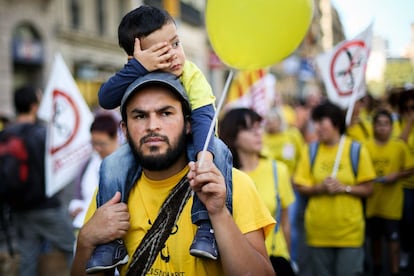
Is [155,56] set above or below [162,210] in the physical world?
above

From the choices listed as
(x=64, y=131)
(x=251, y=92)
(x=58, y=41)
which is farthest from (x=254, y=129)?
(x=58, y=41)

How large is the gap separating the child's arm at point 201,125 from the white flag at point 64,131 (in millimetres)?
2821

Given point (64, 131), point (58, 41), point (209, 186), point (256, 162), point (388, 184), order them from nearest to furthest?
point (209, 186)
point (256, 162)
point (64, 131)
point (388, 184)
point (58, 41)

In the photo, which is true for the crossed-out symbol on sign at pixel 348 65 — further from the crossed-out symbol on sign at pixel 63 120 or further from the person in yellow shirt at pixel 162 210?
the person in yellow shirt at pixel 162 210

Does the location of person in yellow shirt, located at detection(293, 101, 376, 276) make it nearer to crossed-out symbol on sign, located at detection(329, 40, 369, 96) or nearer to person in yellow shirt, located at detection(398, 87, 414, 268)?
crossed-out symbol on sign, located at detection(329, 40, 369, 96)

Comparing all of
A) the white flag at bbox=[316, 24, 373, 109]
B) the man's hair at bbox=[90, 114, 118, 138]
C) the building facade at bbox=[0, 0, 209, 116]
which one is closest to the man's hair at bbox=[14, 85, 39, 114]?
the man's hair at bbox=[90, 114, 118, 138]

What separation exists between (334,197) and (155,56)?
9.76 feet

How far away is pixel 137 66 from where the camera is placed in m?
2.26

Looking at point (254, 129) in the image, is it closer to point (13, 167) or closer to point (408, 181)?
point (13, 167)

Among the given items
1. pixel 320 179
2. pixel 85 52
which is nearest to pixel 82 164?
pixel 320 179

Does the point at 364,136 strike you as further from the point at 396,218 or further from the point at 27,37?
the point at 27,37

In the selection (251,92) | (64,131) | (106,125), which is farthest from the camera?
(251,92)

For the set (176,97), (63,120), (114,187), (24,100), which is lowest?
(114,187)

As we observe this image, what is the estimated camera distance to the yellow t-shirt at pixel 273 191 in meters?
4.01
